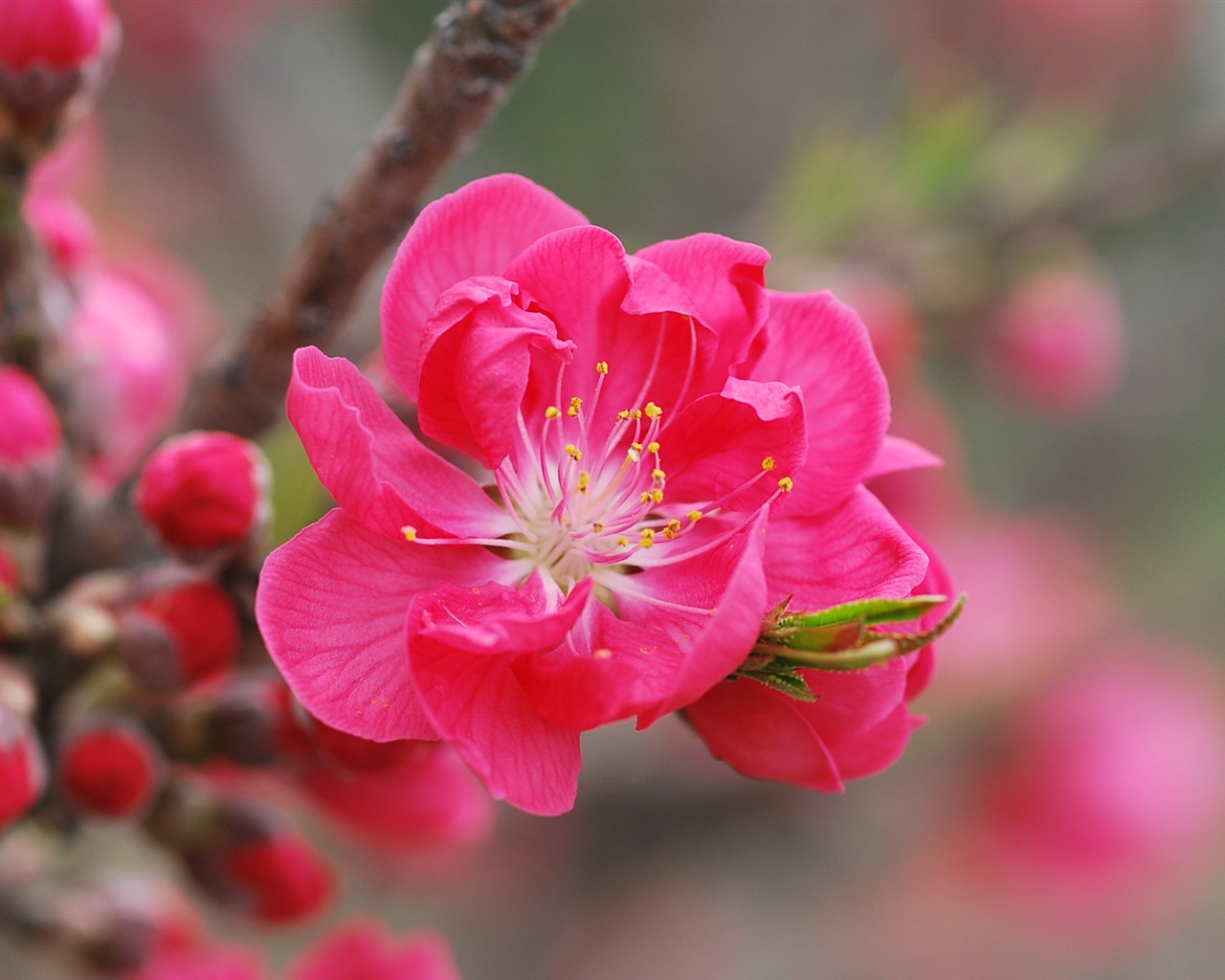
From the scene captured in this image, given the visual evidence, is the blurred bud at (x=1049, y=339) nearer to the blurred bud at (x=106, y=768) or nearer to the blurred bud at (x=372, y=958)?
the blurred bud at (x=372, y=958)

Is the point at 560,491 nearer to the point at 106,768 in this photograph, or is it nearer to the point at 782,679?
the point at 782,679

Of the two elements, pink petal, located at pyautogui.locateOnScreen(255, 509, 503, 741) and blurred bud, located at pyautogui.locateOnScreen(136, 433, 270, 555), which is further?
blurred bud, located at pyautogui.locateOnScreen(136, 433, 270, 555)

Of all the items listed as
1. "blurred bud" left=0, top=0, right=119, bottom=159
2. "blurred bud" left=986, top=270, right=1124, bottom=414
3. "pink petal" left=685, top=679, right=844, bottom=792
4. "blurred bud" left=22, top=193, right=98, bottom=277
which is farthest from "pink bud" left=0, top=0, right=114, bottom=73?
"blurred bud" left=986, top=270, right=1124, bottom=414

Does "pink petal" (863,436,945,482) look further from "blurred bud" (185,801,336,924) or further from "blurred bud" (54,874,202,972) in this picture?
"blurred bud" (54,874,202,972)

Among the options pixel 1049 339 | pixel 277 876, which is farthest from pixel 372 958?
pixel 1049 339

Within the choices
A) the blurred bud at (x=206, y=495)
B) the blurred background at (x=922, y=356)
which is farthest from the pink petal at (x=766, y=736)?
the blurred background at (x=922, y=356)

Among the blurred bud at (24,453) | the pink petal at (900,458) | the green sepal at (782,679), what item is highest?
the pink petal at (900,458)
